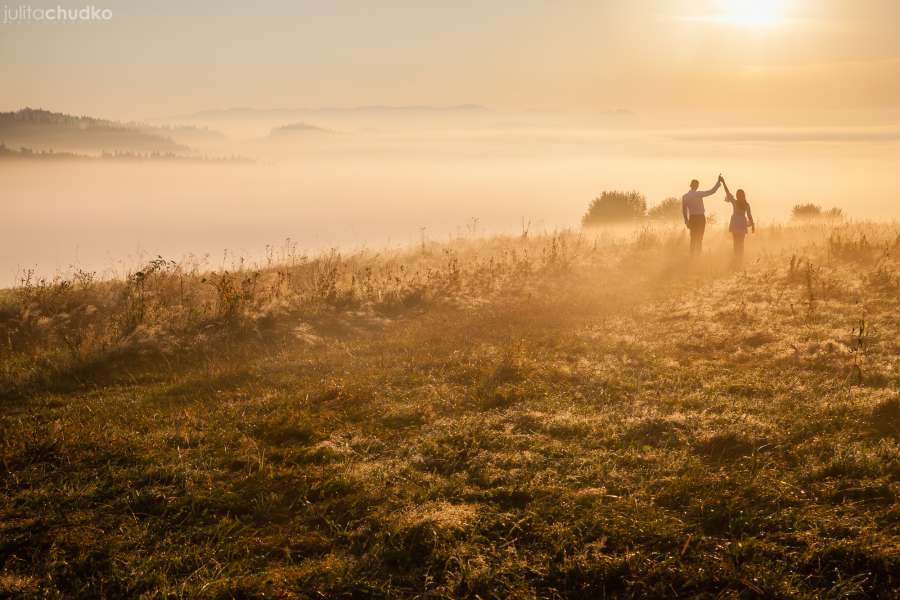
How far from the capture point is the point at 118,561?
557 cm

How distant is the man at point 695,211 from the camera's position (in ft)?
60.3

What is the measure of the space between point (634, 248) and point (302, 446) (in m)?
15.1

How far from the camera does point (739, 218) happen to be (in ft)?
60.0

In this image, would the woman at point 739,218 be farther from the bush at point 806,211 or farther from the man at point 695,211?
the bush at point 806,211

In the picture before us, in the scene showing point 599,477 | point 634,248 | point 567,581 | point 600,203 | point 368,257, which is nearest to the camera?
point 567,581

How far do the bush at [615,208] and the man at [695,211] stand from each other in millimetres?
17590

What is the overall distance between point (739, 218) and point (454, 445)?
13562 millimetres

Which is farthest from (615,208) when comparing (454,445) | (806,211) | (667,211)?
(454,445)

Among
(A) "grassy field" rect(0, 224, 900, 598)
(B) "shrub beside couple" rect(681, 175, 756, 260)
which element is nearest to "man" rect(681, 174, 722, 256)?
(B) "shrub beside couple" rect(681, 175, 756, 260)

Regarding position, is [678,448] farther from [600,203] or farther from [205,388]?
[600,203]

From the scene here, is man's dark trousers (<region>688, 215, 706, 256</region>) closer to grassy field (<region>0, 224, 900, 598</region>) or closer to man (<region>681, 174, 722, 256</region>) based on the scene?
man (<region>681, 174, 722, 256</region>)

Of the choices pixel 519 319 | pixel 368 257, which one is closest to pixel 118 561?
pixel 519 319

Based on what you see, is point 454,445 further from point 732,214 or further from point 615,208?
point 615,208

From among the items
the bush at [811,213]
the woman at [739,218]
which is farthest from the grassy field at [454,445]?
the bush at [811,213]
